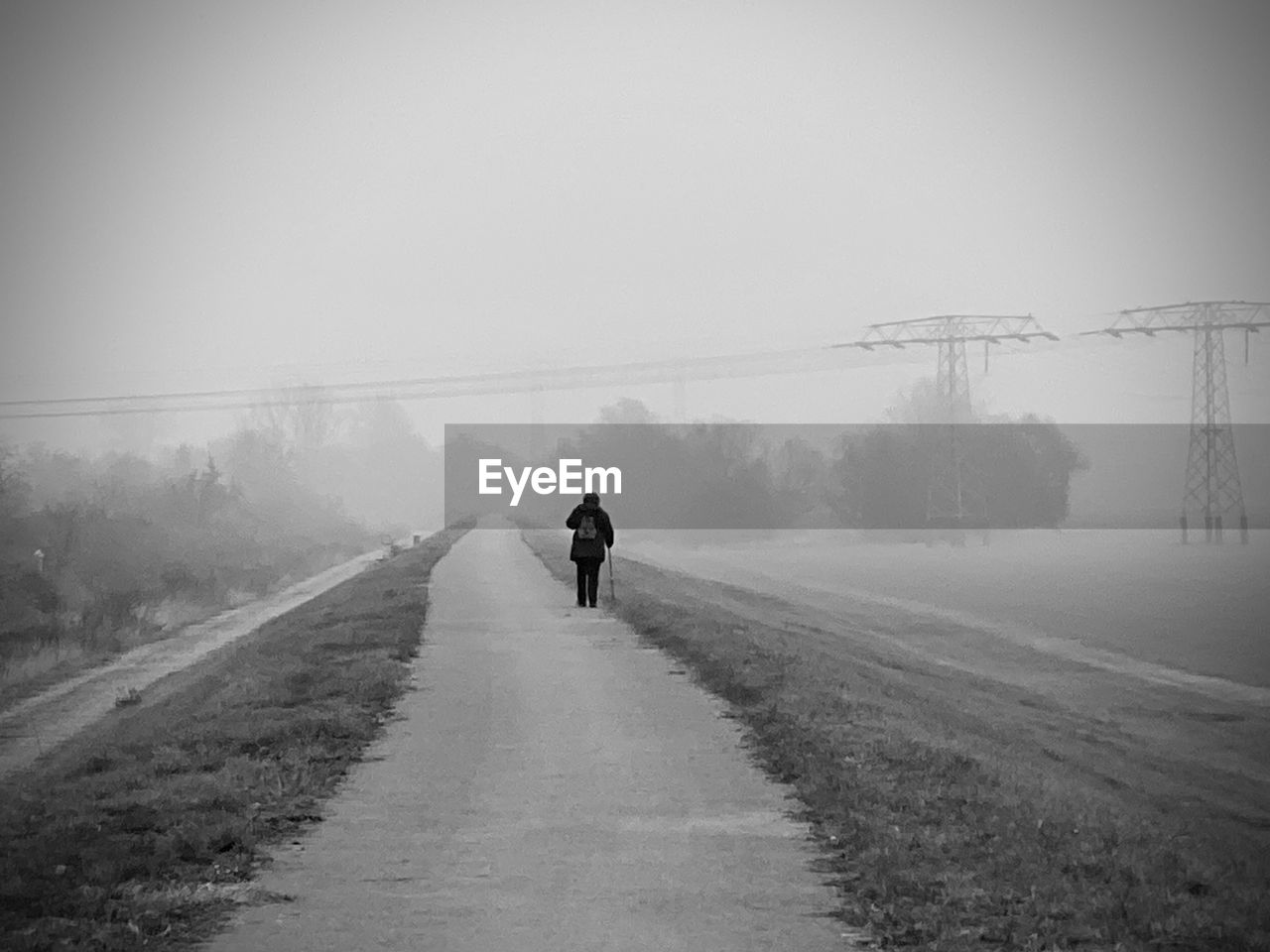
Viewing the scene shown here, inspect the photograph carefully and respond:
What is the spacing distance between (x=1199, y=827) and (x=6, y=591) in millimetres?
35362

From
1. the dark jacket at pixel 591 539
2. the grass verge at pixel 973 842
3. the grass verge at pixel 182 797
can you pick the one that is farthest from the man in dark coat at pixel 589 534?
the grass verge at pixel 973 842

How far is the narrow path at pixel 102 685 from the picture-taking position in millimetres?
21617

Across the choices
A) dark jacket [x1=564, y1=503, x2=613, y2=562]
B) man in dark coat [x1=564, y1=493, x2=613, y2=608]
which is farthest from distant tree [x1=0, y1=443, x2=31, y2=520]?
dark jacket [x1=564, y1=503, x2=613, y2=562]

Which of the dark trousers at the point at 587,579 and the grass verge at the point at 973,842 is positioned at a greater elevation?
the dark trousers at the point at 587,579

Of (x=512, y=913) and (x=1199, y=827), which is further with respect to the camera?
(x=1199, y=827)

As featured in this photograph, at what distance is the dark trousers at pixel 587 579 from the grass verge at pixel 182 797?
592 cm

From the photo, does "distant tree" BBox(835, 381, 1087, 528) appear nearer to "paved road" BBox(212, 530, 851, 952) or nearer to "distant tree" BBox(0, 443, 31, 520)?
"distant tree" BBox(0, 443, 31, 520)

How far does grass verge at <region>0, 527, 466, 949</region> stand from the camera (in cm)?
791

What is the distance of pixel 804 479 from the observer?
119 m

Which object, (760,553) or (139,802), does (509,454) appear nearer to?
(760,553)

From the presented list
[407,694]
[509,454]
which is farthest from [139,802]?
[509,454]
